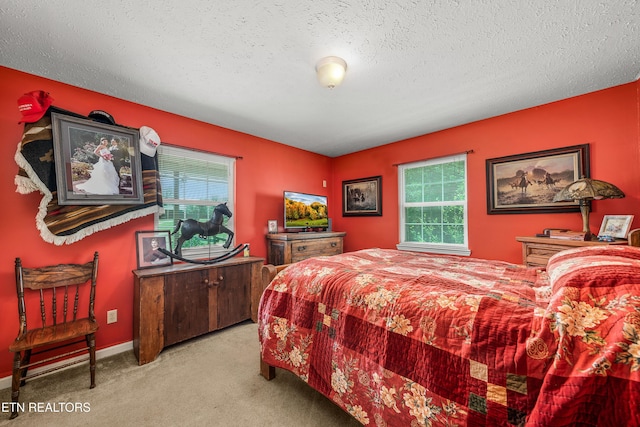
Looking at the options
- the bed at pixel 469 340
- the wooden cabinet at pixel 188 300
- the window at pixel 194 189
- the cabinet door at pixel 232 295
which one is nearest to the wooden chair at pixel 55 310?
the wooden cabinet at pixel 188 300

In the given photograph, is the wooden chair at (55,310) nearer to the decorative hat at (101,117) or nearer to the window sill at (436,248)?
the decorative hat at (101,117)

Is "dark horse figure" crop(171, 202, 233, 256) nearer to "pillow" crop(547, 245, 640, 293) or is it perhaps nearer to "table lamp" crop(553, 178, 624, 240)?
"pillow" crop(547, 245, 640, 293)

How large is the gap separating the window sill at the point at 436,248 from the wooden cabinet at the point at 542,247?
801mm

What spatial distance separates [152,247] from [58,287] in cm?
74

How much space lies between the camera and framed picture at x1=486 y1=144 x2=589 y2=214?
2562 mm

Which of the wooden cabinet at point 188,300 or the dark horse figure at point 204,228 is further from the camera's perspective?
the dark horse figure at point 204,228

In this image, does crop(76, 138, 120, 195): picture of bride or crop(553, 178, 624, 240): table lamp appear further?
crop(76, 138, 120, 195): picture of bride

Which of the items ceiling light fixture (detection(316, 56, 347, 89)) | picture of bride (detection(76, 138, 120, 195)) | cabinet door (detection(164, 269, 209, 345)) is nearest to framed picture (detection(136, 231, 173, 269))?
cabinet door (detection(164, 269, 209, 345))

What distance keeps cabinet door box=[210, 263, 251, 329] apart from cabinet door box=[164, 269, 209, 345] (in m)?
0.13

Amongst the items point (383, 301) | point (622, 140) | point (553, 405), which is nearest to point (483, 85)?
point (622, 140)

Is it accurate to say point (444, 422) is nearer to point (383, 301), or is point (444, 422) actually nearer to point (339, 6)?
point (383, 301)

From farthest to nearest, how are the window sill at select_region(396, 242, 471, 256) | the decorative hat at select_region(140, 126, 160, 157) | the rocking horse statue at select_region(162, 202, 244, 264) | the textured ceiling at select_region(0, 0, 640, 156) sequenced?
1. the window sill at select_region(396, 242, 471, 256)
2. the rocking horse statue at select_region(162, 202, 244, 264)
3. the decorative hat at select_region(140, 126, 160, 157)
4. the textured ceiling at select_region(0, 0, 640, 156)

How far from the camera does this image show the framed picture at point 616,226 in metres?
2.13

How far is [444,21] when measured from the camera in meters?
1.58
